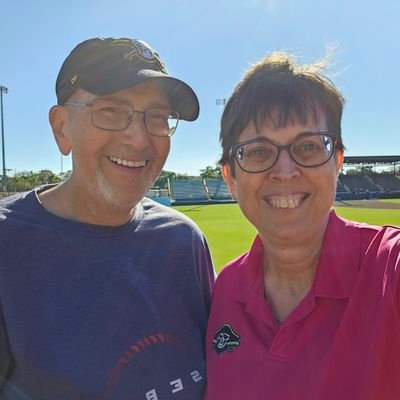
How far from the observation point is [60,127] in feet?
9.01

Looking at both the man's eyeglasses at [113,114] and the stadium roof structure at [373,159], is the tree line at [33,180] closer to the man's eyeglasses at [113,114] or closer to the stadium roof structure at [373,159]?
the stadium roof structure at [373,159]

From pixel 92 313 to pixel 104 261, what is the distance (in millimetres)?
308

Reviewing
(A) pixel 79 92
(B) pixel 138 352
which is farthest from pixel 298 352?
(A) pixel 79 92

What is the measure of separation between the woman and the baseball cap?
537 mm

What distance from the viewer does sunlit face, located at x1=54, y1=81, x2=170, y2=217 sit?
253 cm

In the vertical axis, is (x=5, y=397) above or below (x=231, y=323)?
below

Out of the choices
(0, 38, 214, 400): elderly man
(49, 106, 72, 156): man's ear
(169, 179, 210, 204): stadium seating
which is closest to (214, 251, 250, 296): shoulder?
(0, 38, 214, 400): elderly man

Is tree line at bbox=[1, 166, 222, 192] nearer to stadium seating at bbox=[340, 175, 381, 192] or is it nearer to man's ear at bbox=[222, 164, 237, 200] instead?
stadium seating at bbox=[340, 175, 381, 192]

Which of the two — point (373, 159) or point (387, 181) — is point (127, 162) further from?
point (387, 181)

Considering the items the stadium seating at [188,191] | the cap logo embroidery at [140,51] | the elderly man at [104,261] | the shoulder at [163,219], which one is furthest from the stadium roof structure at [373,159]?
the elderly man at [104,261]

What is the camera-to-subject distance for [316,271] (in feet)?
7.12

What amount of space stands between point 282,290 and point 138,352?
2.90ft

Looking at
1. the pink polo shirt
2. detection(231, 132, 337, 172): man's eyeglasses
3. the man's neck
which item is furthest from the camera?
the man's neck

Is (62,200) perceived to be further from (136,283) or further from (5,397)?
(5,397)
